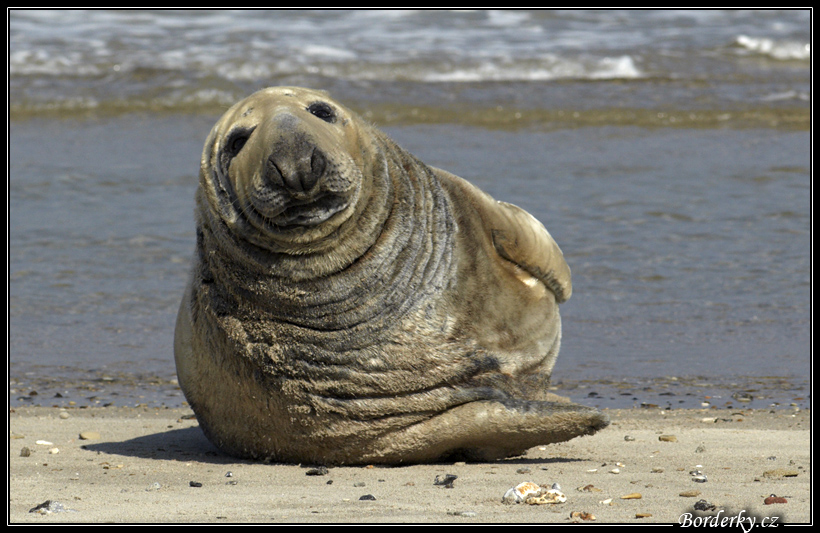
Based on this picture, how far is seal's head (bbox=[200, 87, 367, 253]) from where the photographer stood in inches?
161

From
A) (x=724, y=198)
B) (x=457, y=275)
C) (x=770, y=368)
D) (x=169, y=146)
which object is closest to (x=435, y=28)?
(x=169, y=146)

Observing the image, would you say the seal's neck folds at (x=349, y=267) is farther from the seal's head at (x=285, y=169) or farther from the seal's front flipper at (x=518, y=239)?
the seal's front flipper at (x=518, y=239)

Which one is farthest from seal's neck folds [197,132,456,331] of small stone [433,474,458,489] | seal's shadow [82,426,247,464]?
seal's shadow [82,426,247,464]

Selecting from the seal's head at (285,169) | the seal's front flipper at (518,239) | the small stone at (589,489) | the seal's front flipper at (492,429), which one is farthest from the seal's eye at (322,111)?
the small stone at (589,489)

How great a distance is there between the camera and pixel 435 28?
20.5 meters

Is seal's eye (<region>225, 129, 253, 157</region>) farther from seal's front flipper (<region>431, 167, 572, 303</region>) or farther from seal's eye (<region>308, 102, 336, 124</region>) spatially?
seal's front flipper (<region>431, 167, 572, 303</region>)

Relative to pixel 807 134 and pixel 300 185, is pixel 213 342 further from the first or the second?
pixel 807 134

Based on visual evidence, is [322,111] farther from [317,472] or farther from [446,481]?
[446,481]

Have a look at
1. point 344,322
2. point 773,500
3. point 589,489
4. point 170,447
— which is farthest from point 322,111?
point 773,500

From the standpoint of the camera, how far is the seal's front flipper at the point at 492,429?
4.46 m

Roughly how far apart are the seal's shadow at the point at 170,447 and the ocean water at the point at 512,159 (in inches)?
31.2

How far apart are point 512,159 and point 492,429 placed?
7498mm

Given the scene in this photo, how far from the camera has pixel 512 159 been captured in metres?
11.7

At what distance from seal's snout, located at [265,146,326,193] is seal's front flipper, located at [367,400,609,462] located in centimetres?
113
